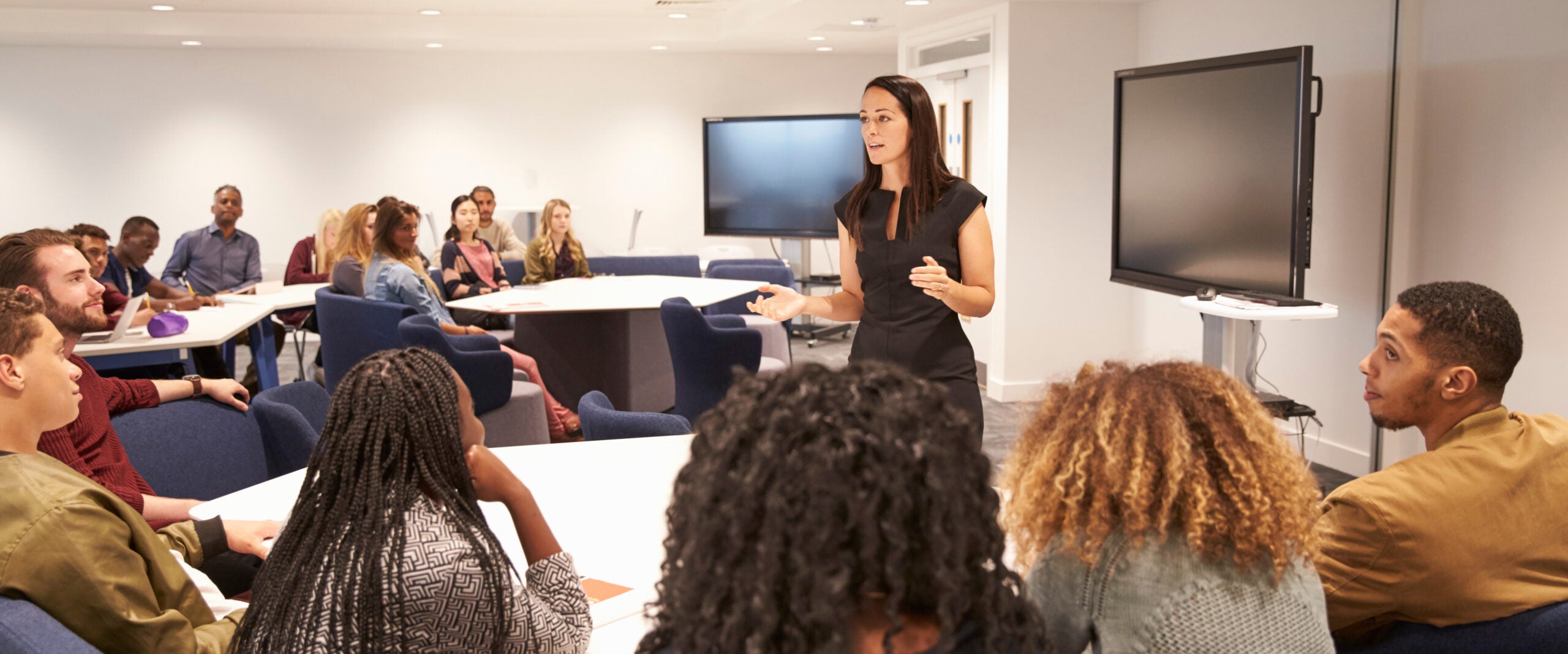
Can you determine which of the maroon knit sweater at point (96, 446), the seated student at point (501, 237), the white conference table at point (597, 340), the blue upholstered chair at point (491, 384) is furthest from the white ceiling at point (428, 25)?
the maroon knit sweater at point (96, 446)

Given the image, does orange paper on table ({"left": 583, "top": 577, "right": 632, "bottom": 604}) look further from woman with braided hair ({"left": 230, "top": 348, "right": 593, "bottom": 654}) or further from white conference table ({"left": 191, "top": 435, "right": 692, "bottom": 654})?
woman with braided hair ({"left": 230, "top": 348, "right": 593, "bottom": 654})

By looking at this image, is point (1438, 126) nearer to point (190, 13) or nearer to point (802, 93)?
point (802, 93)

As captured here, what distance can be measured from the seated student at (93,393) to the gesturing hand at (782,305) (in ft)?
4.34

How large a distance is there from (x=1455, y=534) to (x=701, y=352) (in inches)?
136

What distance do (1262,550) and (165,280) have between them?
8.16m

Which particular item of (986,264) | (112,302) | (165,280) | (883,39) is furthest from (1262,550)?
(883,39)

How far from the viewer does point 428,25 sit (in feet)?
30.4

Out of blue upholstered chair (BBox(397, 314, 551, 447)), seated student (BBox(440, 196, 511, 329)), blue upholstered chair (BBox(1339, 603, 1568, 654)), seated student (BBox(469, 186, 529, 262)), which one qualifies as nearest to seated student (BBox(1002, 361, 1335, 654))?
blue upholstered chair (BBox(1339, 603, 1568, 654))

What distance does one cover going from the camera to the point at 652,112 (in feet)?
35.6

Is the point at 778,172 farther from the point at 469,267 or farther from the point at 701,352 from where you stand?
the point at 701,352

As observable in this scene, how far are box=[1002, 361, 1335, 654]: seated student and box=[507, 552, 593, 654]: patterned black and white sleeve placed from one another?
635 millimetres

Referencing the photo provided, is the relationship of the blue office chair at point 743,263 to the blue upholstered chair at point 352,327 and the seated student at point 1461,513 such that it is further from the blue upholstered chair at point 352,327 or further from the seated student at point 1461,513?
the seated student at point 1461,513

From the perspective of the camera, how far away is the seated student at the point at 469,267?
6715mm

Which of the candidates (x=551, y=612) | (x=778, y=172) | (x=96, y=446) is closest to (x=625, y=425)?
(x=96, y=446)
